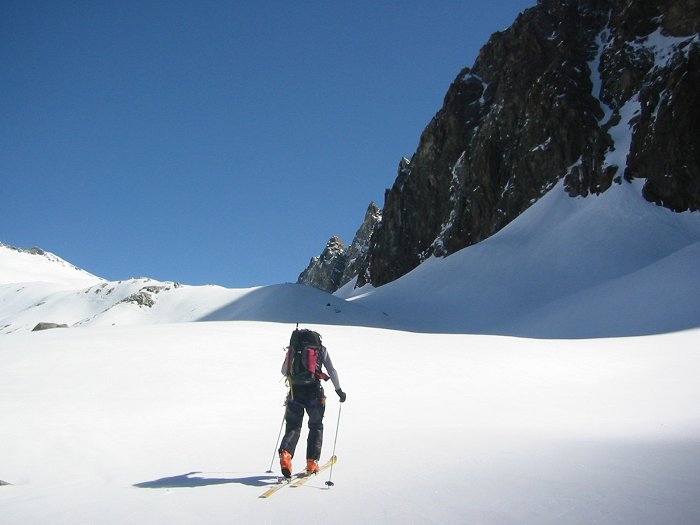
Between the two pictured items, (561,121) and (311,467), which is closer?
(311,467)

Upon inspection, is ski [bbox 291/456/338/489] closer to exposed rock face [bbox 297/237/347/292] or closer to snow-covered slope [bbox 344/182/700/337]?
snow-covered slope [bbox 344/182/700/337]

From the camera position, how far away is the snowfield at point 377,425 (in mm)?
4109

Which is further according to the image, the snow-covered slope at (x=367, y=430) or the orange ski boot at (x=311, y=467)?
the orange ski boot at (x=311, y=467)

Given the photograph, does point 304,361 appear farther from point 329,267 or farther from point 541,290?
point 329,267

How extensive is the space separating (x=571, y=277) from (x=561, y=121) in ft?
69.0

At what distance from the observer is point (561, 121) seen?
49.8 m

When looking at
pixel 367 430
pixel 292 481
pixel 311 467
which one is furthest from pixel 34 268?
pixel 292 481

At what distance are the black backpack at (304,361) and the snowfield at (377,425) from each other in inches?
43.8

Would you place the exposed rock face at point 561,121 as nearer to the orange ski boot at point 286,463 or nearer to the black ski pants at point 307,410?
the black ski pants at point 307,410

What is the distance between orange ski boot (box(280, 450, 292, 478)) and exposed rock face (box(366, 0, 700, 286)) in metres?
40.5

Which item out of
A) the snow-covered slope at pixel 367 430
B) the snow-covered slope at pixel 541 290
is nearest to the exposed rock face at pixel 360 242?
the snow-covered slope at pixel 541 290

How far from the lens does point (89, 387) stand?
10.4 metres

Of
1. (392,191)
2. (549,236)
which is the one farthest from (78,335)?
(392,191)

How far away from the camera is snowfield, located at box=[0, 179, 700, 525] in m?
4.11
